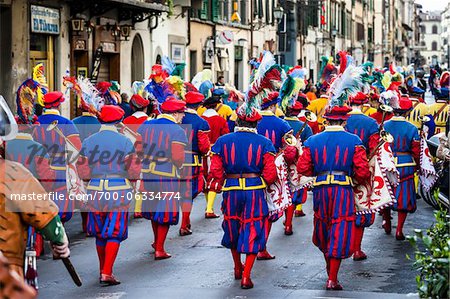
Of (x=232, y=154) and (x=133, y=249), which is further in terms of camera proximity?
(x=133, y=249)

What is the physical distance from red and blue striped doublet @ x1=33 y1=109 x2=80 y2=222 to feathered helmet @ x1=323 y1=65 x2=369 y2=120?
314cm

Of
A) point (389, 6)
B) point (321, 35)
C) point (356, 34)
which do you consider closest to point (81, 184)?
point (321, 35)

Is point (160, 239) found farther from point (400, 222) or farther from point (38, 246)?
point (400, 222)

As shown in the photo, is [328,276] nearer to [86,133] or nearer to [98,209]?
[98,209]

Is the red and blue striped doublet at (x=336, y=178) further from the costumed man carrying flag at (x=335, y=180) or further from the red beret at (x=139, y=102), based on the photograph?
the red beret at (x=139, y=102)

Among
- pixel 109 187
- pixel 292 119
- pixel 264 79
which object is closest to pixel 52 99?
pixel 109 187

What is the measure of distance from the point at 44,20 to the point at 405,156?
9959mm

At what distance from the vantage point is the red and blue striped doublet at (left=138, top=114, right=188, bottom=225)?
1216 cm

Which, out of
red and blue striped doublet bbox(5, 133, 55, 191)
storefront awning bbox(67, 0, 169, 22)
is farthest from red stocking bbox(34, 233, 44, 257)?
storefront awning bbox(67, 0, 169, 22)

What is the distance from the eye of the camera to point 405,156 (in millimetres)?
13297

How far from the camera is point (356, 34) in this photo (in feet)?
246

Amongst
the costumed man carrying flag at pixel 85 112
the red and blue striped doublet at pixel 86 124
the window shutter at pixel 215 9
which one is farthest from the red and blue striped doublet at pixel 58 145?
the window shutter at pixel 215 9

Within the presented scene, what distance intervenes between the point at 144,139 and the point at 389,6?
91.8 meters

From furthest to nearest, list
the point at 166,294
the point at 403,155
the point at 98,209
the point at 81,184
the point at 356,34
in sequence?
the point at 356,34 < the point at 403,155 < the point at 81,184 < the point at 98,209 < the point at 166,294
